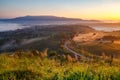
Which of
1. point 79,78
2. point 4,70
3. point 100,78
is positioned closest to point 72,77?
point 79,78

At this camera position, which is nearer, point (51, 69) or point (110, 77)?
point (110, 77)

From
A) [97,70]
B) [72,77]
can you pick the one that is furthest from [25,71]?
[97,70]

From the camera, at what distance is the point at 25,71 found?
9.12 metres

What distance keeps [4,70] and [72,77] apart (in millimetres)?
2234

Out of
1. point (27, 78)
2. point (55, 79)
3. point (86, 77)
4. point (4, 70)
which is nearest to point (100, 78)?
point (86, 77)

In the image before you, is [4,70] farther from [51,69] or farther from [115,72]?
[115,72]

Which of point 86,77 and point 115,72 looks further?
point 115,72

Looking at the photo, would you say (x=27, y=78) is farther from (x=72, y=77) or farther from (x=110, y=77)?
(x=110, y=77)

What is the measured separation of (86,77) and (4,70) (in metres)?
2.57

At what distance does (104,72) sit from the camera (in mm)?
9008

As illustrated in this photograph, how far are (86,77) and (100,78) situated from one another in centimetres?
40

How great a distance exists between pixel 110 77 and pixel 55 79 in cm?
158

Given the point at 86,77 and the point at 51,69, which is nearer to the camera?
the point at 86,77

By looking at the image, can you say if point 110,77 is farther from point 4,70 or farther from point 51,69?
point 4,70
